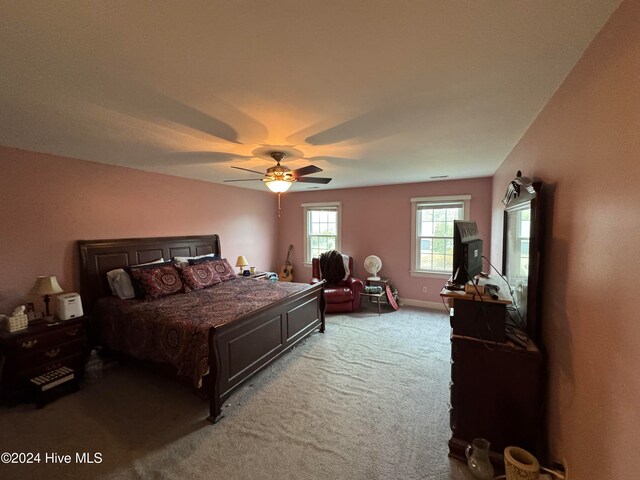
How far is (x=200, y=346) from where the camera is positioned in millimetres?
2178

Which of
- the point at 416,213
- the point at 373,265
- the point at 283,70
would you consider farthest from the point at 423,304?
the point at 283,70

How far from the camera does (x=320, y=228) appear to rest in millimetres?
6090

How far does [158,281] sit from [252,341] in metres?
1.57

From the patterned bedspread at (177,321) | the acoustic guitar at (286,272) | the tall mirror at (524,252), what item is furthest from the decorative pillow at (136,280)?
the tall mirror at (524,252)

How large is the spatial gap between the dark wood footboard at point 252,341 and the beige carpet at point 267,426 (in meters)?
0.19

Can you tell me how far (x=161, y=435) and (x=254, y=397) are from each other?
0.75 meters

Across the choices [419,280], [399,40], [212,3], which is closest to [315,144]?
[399,40]

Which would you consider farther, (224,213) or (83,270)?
(224,213)

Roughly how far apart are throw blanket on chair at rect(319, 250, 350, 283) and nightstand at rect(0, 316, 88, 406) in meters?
3.54

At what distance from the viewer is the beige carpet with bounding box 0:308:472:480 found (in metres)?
1.75

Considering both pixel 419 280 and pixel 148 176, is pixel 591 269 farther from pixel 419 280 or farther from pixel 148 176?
pixel 148 176

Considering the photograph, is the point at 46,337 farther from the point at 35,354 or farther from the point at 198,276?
the point at 198,276

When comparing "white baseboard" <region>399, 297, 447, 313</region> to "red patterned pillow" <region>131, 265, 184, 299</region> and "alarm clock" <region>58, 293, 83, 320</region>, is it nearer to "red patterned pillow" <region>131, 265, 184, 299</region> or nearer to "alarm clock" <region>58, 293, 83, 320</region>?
"red patterned pillow" <region>131, 265, 184, 299</region>

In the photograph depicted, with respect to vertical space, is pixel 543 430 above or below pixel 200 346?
below
